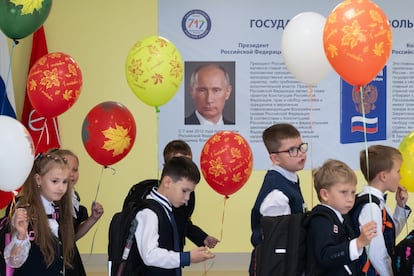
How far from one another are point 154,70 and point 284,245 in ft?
5.13

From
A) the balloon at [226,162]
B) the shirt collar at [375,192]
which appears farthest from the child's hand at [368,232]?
the balloon at [226,162]

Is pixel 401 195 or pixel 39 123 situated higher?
pixel 39 123

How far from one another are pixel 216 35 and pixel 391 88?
1632 mm

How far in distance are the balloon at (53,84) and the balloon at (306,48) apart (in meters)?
1.28

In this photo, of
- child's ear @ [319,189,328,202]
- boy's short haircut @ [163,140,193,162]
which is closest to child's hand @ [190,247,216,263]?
child's ear @ [319,189,328,202]

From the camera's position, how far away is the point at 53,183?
3988mm

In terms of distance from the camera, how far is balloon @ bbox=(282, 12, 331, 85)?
15.2ft

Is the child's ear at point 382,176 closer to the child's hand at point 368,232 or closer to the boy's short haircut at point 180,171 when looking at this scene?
the child's hand at point 368,232

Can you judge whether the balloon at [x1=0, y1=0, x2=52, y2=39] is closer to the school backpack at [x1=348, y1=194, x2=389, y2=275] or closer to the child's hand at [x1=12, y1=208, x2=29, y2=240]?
the child's hand at [x1=12, y1=208, x2=29, y2=240]

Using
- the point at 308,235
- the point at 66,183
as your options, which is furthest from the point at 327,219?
the point at 66,183

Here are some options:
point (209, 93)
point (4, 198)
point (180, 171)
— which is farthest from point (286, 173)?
point (209, 93)

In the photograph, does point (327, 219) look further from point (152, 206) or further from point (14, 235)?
point (14, 235)

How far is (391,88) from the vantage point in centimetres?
736

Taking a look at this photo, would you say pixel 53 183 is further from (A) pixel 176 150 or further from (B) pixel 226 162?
(A) pixel 176 150
